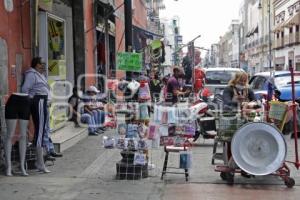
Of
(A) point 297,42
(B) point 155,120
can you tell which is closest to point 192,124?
(B) point 155,120

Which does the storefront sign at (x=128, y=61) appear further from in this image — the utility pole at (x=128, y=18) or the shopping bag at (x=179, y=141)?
the shopping bag at (x=179, y=141)

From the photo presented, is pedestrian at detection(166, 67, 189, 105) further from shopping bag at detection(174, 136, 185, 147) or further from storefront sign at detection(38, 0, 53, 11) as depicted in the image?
shopping bag at detection(174, 136, 185, 147)

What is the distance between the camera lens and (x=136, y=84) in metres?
9.99

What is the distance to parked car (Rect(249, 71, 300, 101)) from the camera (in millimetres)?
14609

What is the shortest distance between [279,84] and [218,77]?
5.60m

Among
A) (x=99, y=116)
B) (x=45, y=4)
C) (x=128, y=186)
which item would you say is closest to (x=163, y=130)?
(x=128, y=186)

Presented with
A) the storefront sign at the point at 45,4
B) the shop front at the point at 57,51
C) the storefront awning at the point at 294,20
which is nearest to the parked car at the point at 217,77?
the shop front at the point at 57,51

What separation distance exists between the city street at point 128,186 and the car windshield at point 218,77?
35.5 feet

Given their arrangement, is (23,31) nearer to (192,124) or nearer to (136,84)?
(136,84)

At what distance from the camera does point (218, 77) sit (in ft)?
68.7

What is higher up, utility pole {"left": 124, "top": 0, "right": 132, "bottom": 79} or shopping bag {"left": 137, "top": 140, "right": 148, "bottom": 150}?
utility pole {"left": 124, "top": 0, "right": 132, "bottom": 79}

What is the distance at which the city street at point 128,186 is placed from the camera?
7727mm

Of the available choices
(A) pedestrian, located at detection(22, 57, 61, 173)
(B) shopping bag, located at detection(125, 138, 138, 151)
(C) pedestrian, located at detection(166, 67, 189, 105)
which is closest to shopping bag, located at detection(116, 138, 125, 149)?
(B) shopping bag, located at detection(125, 138, 138, 151)

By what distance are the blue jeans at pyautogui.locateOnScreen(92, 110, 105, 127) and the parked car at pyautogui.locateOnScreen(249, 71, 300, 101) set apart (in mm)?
3882
